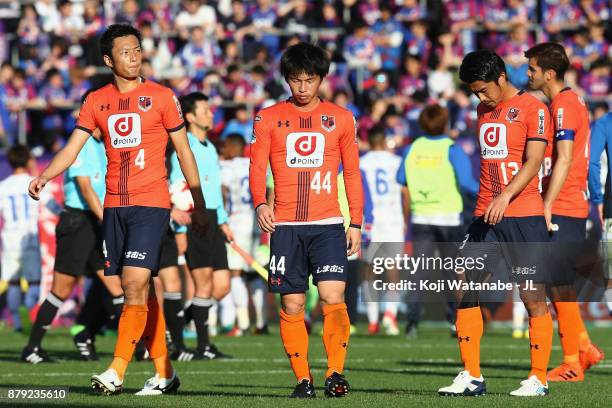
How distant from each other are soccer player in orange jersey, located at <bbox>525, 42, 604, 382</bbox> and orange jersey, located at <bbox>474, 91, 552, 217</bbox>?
25.2 inches

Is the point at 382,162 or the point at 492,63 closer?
the point at 492,63

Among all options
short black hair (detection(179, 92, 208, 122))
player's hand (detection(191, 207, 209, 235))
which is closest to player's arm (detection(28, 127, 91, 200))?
player's hand (detection(191, 207, 209, 235))

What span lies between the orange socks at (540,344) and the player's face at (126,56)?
3.22 m

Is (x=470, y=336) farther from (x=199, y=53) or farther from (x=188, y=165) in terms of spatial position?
(x=199, y=53)

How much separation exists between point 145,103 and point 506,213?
8.42 ft

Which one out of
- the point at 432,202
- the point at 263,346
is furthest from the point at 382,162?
the point at 263,346

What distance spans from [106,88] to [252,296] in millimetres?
8967

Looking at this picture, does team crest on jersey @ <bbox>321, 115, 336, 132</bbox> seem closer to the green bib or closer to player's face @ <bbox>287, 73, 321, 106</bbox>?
player's face @ <bbox>287, 73, 321, 106</bbox>

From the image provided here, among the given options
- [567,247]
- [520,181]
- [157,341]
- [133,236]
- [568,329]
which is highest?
[520,181]

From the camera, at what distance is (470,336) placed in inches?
346

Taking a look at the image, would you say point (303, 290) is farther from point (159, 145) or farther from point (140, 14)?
point (140, 14)

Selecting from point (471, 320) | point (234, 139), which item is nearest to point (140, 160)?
point (471, 320)

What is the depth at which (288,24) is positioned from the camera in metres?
24.2

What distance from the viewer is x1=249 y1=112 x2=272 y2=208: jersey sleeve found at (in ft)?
28.2
